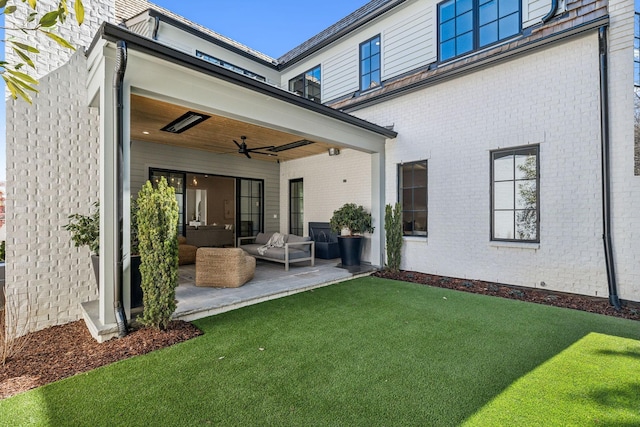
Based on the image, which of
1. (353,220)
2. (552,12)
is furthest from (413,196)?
(552,12)

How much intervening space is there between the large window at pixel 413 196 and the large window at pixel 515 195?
1.41 m

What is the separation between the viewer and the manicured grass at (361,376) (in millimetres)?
2189

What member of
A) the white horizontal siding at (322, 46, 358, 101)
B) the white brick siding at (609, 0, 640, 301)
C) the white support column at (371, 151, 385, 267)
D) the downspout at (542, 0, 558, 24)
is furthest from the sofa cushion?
the downspout at (542, 0, 558, 24)

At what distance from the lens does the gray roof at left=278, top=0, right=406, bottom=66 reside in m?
A: 7.69

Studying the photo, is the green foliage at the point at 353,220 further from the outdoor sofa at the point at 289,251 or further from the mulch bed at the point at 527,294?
the mulch bed at the point at 527,294

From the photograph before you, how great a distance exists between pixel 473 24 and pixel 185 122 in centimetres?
604

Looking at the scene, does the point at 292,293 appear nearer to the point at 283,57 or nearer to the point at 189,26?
the point at 189,26

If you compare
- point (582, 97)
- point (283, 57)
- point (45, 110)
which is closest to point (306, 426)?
point (45, 110)

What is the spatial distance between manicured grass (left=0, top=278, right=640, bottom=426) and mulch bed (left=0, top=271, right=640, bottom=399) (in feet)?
0.63

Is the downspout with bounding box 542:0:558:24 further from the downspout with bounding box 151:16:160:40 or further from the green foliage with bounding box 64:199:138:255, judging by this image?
the downspout with bounding box 151:16:160:40

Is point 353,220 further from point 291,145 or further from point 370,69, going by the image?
point 370,69

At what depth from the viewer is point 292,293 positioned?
5.23 m

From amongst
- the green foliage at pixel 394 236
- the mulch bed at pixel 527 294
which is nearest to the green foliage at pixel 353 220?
the green foliage at pixel 394 236

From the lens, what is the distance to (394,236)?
6.91 m
